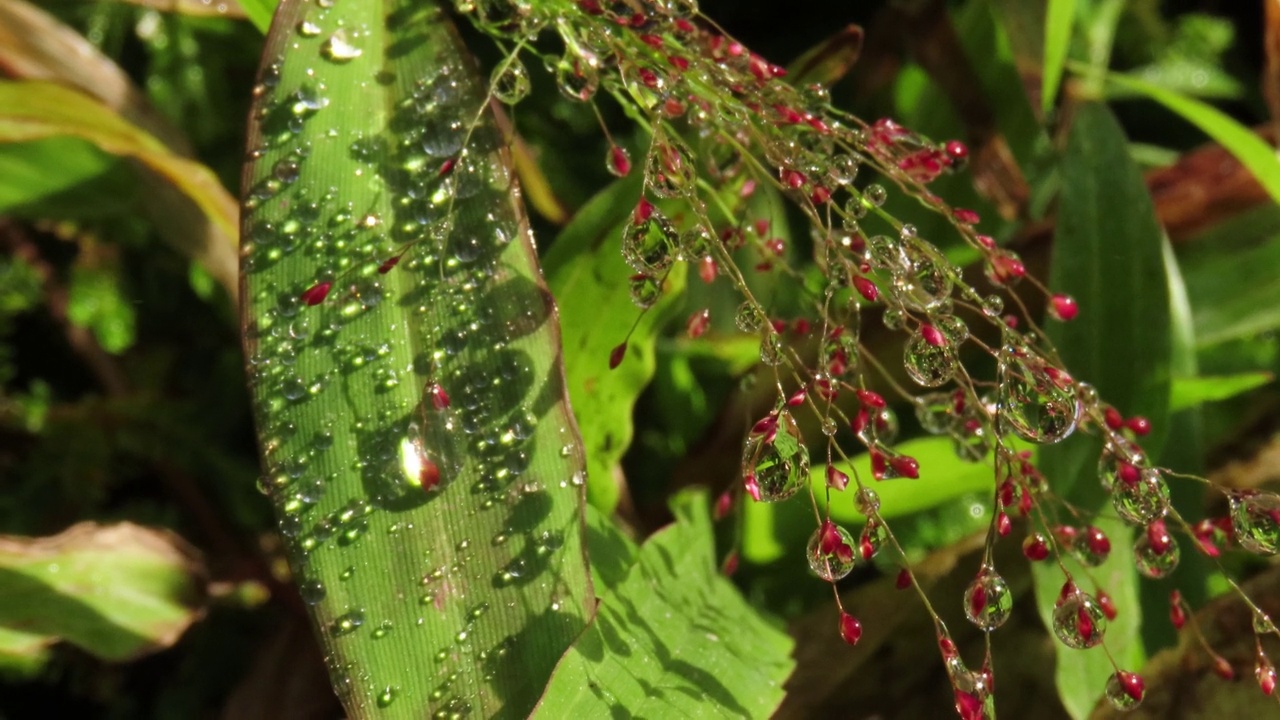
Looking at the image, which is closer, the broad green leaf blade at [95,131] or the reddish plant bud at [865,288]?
the reddish plant bud at [865,288]

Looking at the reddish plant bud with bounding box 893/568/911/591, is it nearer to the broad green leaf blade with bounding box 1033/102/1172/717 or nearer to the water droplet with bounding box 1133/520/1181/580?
the water droplet with bounding box 1133/520/1181/580

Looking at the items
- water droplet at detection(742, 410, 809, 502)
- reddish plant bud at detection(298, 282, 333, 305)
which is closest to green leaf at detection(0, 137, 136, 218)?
reddish plant bud at detection(298, 282, 333, 305)

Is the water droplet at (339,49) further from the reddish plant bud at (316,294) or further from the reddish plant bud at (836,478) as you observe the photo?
the reddish plant bud at (836,478)

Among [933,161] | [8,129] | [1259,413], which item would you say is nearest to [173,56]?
[8,129]

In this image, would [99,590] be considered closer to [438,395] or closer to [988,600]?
[438,395]

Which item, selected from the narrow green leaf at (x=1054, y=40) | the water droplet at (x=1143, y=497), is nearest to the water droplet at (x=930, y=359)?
the water droplet at (x=1143, y=497)
